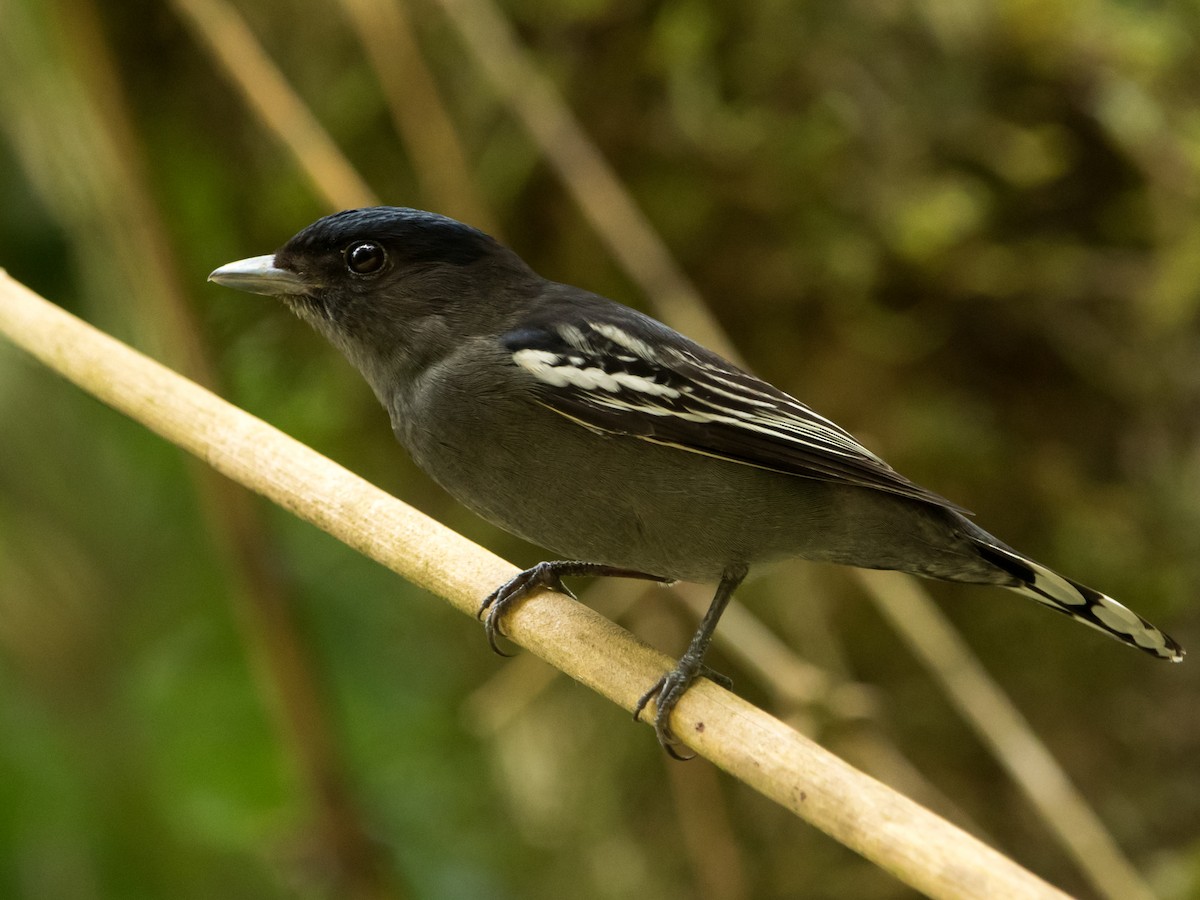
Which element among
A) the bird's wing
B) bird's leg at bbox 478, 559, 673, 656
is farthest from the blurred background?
the bird's wing

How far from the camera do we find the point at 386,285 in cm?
294

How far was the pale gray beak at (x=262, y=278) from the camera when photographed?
110 inches

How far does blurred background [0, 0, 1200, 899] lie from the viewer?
400 centimetres

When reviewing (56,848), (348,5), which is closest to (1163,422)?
(348,5)

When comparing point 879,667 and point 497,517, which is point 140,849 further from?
point 879,667

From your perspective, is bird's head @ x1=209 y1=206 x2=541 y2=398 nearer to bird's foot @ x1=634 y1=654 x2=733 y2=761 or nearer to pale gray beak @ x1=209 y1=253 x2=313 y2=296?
pale gray beak @ x1=209 y1=253 x2=313 y2=296

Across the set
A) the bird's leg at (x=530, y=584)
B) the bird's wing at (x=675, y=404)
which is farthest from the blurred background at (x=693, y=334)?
the bird's wing at (x=675, y=404)

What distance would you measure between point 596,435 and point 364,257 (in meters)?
Result: 0.70

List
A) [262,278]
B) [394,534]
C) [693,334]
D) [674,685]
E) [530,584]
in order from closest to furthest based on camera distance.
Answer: [394,534], [674,685], [262,278], [530,584], [693,334]

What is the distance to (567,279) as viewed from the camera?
4.61m

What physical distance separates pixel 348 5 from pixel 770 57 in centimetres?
140

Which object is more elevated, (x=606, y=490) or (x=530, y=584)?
(x=606, y=490)

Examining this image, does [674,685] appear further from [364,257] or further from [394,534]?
[364,257]

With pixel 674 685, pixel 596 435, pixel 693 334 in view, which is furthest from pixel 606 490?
pixel 693 334
